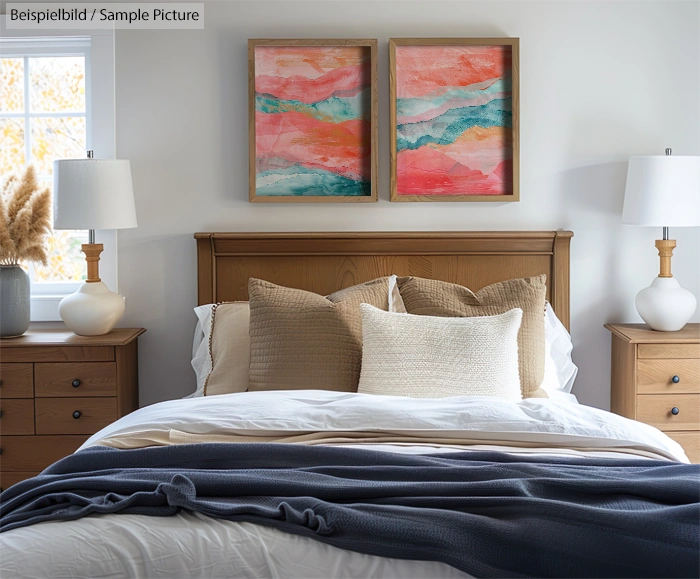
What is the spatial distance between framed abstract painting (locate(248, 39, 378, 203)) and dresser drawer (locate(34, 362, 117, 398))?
93cm

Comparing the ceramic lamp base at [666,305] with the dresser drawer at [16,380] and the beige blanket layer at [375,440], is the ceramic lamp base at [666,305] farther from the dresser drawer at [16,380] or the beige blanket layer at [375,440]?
the dresser drawer at [16,380]

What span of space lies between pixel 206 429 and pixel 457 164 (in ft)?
5.54

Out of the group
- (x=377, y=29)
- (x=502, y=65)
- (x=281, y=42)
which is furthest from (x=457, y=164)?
(x=281, y=42)

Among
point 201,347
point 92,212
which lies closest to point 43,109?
point 92,212

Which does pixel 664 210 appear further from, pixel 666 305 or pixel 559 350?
pixel 559 350

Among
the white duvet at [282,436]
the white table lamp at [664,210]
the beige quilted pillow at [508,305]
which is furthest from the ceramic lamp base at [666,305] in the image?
the white duvet at [282,436]

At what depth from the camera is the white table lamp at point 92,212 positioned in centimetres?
293

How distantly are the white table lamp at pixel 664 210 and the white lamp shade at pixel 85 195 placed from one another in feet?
6.80

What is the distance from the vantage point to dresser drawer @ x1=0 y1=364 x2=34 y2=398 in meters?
2.93

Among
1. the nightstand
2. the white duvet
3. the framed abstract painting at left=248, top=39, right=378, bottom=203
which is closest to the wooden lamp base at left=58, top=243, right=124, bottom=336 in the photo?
the framed abstract painting at left=248, top=39, right=378, bottom=203

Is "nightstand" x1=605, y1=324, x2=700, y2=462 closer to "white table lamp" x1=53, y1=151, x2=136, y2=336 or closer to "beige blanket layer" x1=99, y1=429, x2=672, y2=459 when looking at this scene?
"beige blanket layer" x1=99, y1=429, x2=672, y2=459

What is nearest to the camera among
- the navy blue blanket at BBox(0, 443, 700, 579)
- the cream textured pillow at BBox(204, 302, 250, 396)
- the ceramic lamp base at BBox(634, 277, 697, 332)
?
the navy blue blanket at BBox(0, 443, 700, 579)

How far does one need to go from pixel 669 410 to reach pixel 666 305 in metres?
0.41

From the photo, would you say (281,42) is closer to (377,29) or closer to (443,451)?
(377,29)
